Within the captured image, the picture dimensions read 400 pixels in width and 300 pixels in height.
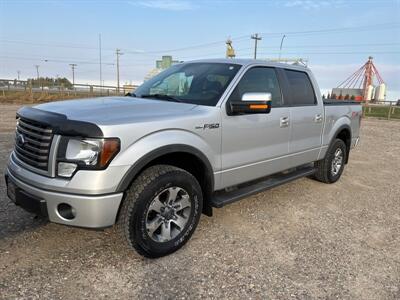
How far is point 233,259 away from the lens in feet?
10.3

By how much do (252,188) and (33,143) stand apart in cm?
234

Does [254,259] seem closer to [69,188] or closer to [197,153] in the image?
[197,153]

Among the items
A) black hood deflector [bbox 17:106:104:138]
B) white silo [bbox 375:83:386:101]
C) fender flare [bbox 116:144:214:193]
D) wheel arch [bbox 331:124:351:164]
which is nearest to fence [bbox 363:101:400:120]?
wheel arch [bbox 331:124:351:164]

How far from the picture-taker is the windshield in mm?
3574

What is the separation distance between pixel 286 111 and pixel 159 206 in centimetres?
212

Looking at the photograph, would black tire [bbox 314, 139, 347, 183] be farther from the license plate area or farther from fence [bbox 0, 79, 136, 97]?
fence [bbox 0, 79, 136, 97]

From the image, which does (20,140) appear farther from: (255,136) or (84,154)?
(255,136)

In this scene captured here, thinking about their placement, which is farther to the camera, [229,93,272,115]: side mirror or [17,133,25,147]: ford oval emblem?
[229,93,272,115]: side mirror

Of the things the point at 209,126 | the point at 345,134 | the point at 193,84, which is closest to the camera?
the point at 209,126

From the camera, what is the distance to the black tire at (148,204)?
9.18 ft

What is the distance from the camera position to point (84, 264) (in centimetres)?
294

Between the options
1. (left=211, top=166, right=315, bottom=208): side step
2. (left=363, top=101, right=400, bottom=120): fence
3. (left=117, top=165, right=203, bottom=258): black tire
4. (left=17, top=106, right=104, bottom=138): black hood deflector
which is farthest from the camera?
(left=363, top=101, right=400, bottom=120): fence

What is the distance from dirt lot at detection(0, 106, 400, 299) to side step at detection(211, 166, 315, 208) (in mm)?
401

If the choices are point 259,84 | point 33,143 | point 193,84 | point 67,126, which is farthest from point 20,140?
point 259,84
